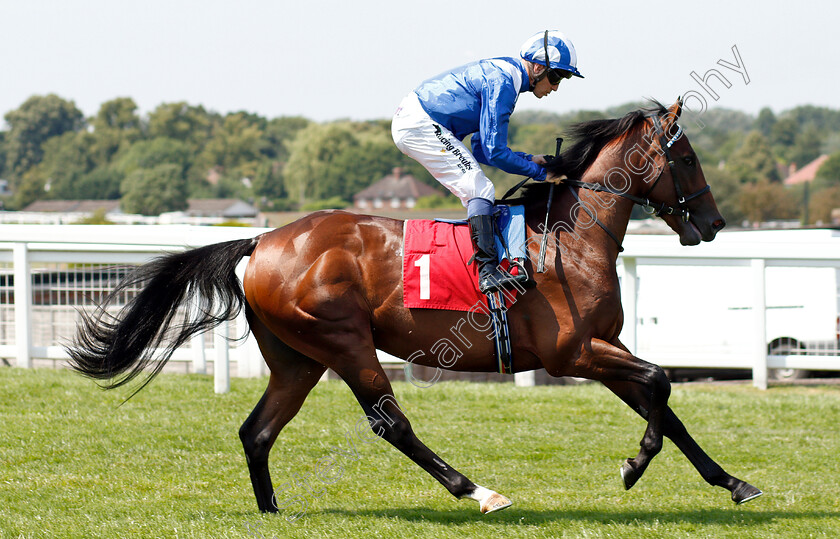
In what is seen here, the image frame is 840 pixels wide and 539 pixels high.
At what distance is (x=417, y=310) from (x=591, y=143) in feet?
4.15

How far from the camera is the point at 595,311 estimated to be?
4.35 metres

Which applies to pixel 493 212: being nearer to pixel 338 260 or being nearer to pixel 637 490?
pixel 338 260

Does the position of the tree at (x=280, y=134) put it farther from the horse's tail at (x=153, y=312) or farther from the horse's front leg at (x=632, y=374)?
the horse's front leg at (x=632, y=374)

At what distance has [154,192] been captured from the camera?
10169 centimetres

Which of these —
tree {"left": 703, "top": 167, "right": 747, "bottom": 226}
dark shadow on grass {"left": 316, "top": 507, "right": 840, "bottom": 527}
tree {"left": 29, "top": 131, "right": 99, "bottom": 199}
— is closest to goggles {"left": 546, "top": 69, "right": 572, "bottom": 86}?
dark shadow on grass {"left": 316, "top": 507, "right": 840, "bottom": 527}

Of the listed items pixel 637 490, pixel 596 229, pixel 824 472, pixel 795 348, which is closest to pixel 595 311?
pixel 596 229

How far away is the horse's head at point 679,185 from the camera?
4.61 meters

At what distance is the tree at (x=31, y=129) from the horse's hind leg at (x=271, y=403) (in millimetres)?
146762

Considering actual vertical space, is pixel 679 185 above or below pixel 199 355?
above

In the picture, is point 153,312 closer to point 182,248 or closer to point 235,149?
point 182,248

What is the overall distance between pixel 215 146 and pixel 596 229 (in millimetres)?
142247

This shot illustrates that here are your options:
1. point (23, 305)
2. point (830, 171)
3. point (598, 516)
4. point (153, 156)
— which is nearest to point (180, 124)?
point (153, 156)

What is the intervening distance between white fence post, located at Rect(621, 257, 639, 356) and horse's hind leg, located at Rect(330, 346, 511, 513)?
356 centimetres

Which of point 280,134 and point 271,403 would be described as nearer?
point 271,403
